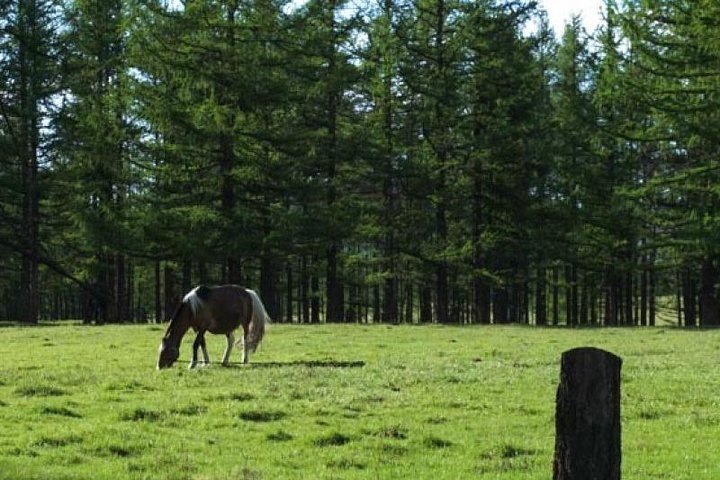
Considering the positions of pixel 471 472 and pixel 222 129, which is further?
pixel 222 129

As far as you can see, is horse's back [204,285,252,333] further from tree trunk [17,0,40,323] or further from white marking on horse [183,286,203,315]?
tree trunk [17,0,40,323]

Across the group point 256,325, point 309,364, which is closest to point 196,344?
point 256,325

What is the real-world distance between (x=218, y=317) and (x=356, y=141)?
2373cm

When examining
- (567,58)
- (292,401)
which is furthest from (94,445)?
(567,58)

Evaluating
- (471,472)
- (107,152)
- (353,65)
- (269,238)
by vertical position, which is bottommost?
(471,472)

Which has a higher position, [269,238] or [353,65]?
[353,65]

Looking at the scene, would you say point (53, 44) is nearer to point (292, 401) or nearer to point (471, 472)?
Result: point (292, 401)

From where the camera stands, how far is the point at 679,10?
33.3 metres

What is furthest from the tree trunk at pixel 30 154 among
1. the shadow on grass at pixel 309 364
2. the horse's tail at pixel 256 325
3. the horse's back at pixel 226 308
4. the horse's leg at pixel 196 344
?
the shadow on grass at pixel 309 364

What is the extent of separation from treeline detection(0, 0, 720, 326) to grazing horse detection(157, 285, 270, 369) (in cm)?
1806

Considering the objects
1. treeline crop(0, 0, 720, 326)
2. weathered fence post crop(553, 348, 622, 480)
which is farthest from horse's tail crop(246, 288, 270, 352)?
treeline crop(0, 0, 720, 326)

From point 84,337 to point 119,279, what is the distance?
18451 mm

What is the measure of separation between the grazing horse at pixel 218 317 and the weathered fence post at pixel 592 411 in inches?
501

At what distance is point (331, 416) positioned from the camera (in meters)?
10.9
